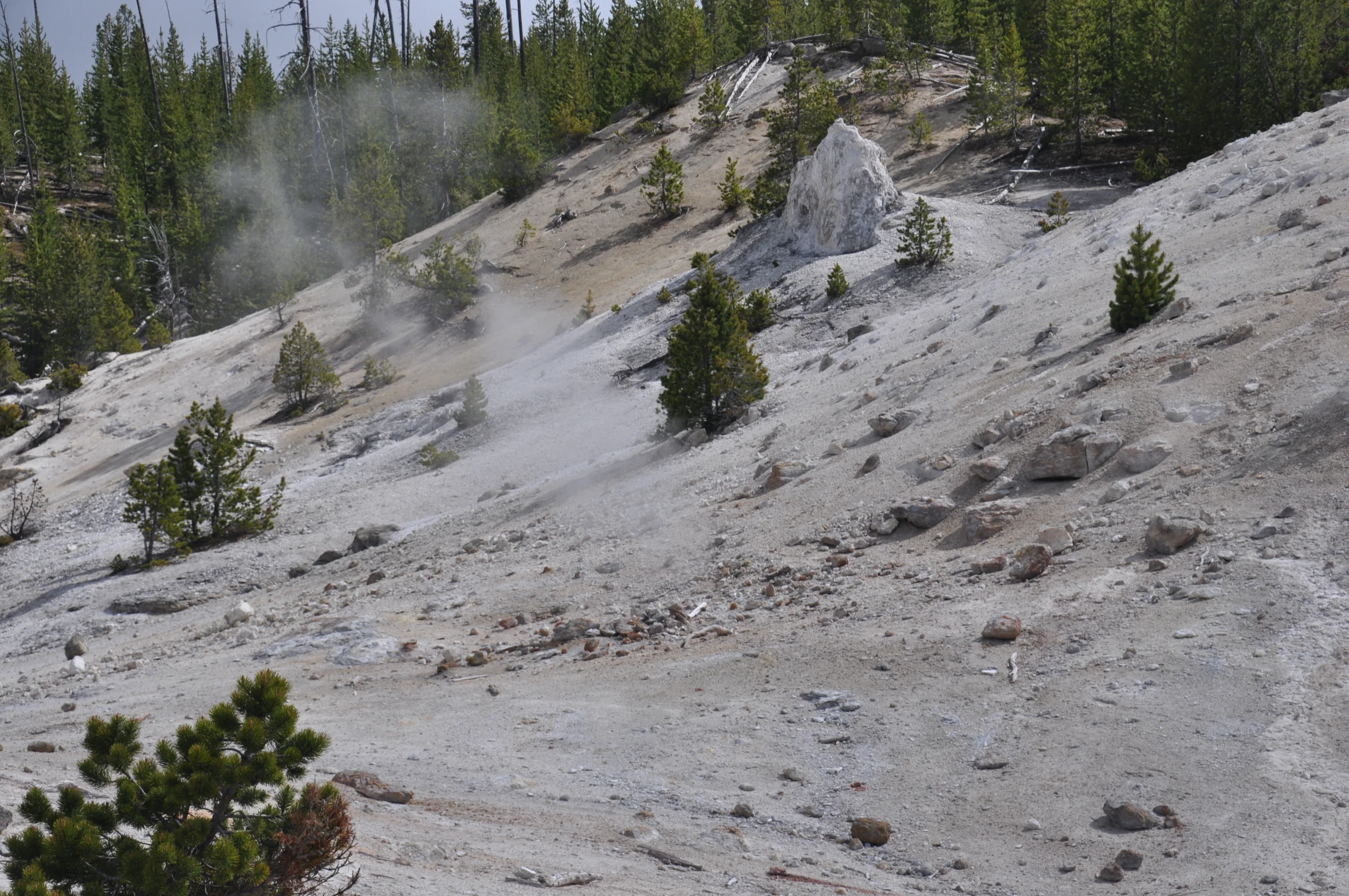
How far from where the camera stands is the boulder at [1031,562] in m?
9.52

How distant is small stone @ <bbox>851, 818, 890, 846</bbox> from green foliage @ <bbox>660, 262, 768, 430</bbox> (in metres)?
12.8

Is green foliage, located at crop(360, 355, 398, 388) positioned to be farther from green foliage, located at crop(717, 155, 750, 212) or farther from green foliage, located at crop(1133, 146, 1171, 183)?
green foliage, located at crop(1133, 146, 1171, 183)

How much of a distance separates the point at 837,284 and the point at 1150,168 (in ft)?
38.2

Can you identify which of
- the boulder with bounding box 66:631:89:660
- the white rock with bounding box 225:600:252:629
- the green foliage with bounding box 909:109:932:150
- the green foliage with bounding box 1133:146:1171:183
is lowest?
the boulder with bounding box 66:631:89:660

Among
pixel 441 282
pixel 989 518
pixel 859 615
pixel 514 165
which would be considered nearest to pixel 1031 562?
pixel 989 518

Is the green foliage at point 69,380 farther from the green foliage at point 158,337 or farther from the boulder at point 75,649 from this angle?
the boulder at point 75,649

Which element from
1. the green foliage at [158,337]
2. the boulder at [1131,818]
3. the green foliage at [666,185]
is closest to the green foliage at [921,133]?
the green foliage at [666,185]

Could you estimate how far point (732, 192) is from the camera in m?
38.1

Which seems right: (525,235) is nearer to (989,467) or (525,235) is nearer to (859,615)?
(989,467)

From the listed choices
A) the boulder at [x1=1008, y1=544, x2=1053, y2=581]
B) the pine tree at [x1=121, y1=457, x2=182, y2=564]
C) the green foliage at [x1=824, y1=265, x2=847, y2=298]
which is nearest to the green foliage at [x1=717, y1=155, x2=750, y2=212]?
the green foliage at [x1=824, y1=265, x2=847, y2=298]

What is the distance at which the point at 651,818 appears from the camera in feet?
22.7

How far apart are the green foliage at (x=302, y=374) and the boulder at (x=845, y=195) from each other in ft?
48.8

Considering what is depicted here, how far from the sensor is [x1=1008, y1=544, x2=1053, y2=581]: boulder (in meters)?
9.52

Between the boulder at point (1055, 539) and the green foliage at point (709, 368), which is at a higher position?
the green foliage at point (709, 368)
